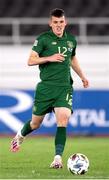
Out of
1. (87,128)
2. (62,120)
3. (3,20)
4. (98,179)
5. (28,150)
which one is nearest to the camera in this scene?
(98,179)

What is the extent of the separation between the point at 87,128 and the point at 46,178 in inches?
391

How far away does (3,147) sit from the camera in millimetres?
14984

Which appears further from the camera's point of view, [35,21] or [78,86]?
[35,21]

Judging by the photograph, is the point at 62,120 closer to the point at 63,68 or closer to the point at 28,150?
the point at 63,68

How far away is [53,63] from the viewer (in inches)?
421

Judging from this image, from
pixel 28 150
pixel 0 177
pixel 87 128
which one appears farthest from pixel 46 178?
pixel 87 128

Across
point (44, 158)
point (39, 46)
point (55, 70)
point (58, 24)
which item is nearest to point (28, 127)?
point (55, 70)

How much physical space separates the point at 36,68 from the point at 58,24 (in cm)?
974

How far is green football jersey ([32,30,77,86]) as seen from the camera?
10688 millimetres

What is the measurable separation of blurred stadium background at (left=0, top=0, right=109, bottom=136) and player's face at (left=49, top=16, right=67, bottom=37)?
8149 mm

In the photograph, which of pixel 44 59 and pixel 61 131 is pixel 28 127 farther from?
pixel 44 59

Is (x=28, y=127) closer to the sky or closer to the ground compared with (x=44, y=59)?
closer to the ground

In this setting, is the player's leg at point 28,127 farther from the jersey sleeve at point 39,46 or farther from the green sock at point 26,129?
the jersey sleeve at point 39,46

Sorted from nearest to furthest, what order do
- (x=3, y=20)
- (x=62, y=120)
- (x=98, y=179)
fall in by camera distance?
1. (x=98, y=179)
2. (x=62, y=120)
3. (x=3, y=20)
